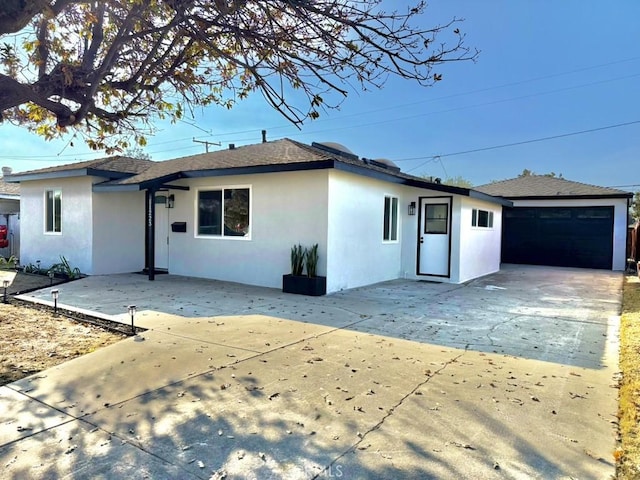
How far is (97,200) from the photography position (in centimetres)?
1180

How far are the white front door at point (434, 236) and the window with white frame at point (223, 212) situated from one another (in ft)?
16.3

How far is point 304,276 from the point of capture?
933 centimetres

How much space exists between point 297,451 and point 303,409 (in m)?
0.64

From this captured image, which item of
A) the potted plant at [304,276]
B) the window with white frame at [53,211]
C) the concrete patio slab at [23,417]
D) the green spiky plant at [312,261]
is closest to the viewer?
the concrete patio slab at [23,417]

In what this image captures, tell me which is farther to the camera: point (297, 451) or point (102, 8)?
point (102, 8)

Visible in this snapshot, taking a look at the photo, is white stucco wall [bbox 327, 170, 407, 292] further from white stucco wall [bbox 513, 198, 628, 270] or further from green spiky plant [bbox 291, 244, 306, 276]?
white stucco wall [bbox 513, 198, 628, 270]

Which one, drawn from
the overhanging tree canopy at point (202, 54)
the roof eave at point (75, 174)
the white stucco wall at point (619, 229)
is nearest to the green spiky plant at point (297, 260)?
the overhanging tree canopy at point (202, 54)

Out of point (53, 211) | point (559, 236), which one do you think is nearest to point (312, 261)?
point (53, 211)

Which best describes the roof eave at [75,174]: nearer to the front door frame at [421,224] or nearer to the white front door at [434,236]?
the front door frame at [421,224]

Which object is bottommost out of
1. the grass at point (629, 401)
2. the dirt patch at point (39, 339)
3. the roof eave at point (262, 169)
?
the dirt patch at point (39, 339)

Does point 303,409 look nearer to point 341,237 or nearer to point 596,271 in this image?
point 341,237

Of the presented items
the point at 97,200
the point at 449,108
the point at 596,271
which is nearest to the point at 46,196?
the point at 97,200

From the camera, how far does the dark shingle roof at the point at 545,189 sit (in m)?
16.9

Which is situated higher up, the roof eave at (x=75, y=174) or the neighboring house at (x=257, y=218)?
the roof eave at (x=75, y=174)
